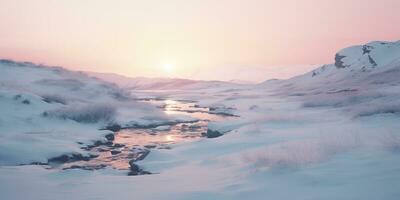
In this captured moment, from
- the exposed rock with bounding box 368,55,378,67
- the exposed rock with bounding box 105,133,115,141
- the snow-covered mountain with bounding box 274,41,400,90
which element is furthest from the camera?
the exposed rock with bounding box 368,55,378,67

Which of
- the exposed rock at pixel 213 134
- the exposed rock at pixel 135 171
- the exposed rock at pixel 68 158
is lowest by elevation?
the exposed rock at pixel 135 171

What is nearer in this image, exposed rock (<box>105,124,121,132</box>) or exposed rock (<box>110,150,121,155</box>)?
exposed rock (<box>110,150,121,155</box>)

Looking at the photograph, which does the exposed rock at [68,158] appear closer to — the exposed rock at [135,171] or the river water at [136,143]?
the river water at [136,143]

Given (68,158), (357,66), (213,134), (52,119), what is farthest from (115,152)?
(357,66)

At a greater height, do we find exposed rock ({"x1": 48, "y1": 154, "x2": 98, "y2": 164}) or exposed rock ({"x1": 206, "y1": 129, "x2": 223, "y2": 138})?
exposed rock ({"x1": 206, "y1": 129, "x2": 223, "y2": 138})

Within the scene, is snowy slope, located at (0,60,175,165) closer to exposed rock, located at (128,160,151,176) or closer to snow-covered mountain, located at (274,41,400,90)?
exposed rock, located at (128,160,151,176)

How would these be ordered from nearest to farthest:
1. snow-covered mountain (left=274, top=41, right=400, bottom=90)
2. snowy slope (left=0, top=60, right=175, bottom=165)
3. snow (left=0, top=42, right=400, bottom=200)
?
snow (left=0, top=42, right=400, bottom=200) → snowy slope (left=0, top=60, right=175, bottom=165) → snow-covered mountain (left=274, top=41, right=400, bottom=90)

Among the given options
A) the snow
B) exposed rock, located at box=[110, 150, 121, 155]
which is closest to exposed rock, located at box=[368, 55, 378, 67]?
the snow

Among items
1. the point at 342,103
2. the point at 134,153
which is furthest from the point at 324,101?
the point at 134,153

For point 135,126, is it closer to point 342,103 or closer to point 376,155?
point 342,103

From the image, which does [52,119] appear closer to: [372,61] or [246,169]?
[246,169]

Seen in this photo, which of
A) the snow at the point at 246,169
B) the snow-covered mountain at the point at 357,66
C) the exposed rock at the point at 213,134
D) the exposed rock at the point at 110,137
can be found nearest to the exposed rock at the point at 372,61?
the snow-covered mountain at the point at 357,66
